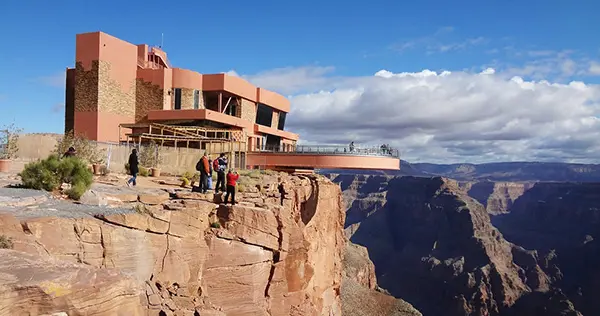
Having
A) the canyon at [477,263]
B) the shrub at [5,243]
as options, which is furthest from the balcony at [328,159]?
the canyon at [477,263]

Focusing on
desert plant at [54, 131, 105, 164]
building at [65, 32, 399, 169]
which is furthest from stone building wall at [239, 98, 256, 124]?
desert plant at [54, 131, 105, 164]

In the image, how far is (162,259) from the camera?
1330 cm

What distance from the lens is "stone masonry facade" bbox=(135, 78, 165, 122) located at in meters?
38.5

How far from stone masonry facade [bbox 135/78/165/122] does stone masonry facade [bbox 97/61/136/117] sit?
406 millimetres

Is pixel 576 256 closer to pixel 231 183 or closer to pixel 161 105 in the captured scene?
pixel 161 105

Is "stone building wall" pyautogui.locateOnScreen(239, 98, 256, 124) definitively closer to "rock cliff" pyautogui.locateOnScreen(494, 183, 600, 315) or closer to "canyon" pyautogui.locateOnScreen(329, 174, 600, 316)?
"canyon" pyautogui.locateOnScreen(329, 174, 600, 316)

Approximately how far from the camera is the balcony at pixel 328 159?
33125 mm

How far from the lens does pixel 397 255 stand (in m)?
182

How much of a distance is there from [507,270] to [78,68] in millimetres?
131172

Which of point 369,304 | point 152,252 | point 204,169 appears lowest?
point 369,304

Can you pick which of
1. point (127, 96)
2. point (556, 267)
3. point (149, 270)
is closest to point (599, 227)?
point (556, 267)

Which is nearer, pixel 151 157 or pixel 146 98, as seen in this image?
pixel 151 157

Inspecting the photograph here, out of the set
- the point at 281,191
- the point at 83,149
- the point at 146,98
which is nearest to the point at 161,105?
the point at 146,98

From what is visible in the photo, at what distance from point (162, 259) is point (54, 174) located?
16.5ft
